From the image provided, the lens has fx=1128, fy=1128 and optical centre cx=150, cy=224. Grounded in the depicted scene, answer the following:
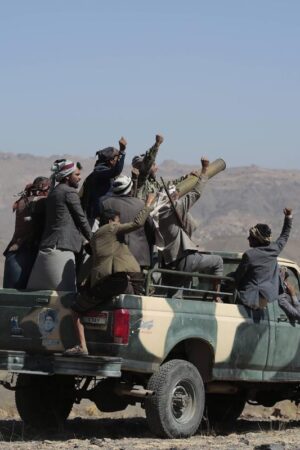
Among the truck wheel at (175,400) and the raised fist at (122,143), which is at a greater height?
the raised fist at (122,143)

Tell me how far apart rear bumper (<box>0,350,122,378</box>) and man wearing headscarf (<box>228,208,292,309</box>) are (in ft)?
6.34

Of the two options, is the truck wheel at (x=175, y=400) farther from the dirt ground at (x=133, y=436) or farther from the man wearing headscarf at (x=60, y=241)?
the man wearing headscarf at (x=60, y=241)

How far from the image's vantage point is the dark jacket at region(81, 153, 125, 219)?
433 inches

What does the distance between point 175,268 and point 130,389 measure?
152 cm

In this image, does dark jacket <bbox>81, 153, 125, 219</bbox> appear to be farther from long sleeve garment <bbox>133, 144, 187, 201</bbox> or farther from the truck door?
the truck door

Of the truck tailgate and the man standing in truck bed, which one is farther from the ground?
the man standing in truck bed

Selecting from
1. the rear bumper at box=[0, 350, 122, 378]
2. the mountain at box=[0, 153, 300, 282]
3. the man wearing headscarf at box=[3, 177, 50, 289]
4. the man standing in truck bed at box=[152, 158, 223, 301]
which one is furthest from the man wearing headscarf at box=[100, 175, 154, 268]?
the mountain at box=[0, 153, 300, 282]

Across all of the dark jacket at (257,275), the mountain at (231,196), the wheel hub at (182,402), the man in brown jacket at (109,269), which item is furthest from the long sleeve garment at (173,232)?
the mountain at (231,196)

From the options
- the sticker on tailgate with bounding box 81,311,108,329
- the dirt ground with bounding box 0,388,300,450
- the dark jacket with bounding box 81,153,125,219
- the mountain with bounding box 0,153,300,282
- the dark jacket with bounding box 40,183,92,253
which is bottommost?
the dirt ground with bounding box 0,388,300,450

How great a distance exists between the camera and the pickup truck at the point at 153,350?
9664mm

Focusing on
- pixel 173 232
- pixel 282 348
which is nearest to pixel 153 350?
pixel 173 232

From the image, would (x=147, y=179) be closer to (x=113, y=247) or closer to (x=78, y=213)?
(x=78, y=213)

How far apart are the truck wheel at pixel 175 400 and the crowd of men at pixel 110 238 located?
76 cm

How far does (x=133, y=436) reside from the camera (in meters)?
10.8
